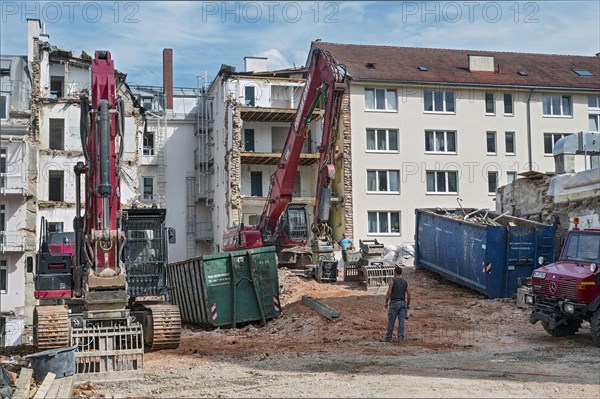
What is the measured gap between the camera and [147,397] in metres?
10.9

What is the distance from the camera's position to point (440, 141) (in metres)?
43.8

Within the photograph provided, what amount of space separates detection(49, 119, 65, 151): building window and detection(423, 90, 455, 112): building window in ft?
64.6

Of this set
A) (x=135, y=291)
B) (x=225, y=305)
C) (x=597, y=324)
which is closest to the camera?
(x=597, y=324)

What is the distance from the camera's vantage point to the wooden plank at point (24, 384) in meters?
10.8

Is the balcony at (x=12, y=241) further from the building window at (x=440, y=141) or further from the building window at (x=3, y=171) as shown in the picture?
the building window at (x=440, y=141)

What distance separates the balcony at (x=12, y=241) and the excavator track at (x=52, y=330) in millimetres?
23422

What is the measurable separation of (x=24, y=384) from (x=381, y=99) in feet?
111

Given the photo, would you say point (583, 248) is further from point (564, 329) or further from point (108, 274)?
point (108, 274)

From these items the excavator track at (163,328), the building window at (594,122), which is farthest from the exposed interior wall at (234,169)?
the excavator track at (163,328)

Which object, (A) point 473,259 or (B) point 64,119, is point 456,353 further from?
(B) point 64,119

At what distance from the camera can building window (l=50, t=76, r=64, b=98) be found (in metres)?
40.8

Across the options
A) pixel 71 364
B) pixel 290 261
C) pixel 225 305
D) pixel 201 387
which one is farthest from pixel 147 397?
pixel 290 261

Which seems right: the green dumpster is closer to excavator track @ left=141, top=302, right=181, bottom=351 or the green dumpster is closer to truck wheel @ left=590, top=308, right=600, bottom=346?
excavator track @ left=141, top=302, right=181, bottom=351

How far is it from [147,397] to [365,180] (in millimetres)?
31993
